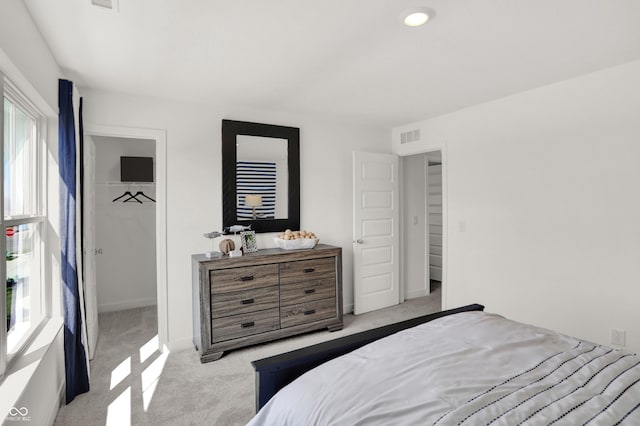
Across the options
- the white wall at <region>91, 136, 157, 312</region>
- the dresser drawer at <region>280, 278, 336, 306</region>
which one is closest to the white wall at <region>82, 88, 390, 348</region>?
the dresser drawer at <region>280, 278, 336, 306</region>

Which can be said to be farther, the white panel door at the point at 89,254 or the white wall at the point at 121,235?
the white wall at the point at 121,235

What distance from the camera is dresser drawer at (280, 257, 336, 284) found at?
11.1 feet

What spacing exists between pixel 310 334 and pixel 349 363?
Answer: 7.49 feet

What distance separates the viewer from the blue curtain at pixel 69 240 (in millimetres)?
2346

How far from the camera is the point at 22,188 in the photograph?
2.17m

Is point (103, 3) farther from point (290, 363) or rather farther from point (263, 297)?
point (263, 297)

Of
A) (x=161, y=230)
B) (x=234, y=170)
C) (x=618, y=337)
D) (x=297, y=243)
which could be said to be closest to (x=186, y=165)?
(x=234, y=170)

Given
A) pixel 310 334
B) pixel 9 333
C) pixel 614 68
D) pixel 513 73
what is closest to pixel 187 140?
pixel 9 333

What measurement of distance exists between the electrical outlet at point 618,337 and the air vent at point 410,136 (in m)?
2.71

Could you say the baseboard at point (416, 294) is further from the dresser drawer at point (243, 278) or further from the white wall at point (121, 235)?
the white wall at point (121, 235)

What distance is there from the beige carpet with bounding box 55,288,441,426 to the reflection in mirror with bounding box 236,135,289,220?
137cm

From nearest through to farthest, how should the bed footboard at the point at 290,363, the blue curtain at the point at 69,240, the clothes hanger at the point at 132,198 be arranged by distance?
the bed footboard at the point at 290,363 → the blue curtain at the point at 69,240 → the clothes hanger at the point at 132,198

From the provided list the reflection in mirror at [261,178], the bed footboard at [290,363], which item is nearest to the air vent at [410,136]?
the reflection in mirror at [261,178]

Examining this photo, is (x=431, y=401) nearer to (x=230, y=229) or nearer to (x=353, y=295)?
Answer: (x=230, y=229)
